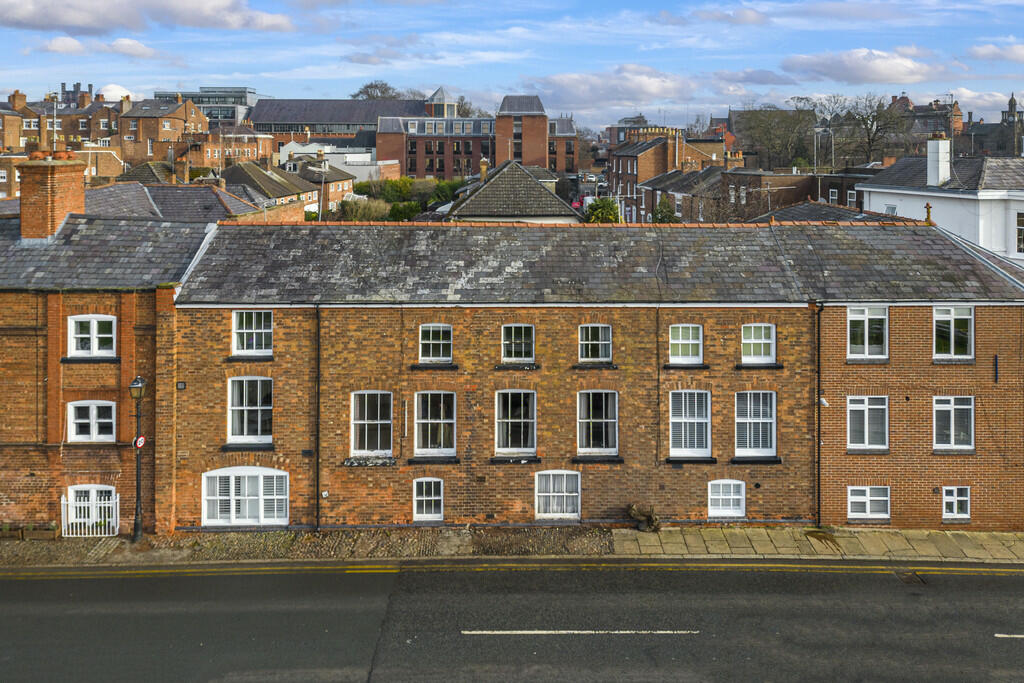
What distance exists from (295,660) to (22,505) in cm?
1129

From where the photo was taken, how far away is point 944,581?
73.0 ft

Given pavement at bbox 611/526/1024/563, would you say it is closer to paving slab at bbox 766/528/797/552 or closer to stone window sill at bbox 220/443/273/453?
paving slab at bbox 766/528/797/552

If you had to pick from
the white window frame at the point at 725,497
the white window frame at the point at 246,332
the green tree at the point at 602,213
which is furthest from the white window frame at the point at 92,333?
the green tree at the point at 602,213

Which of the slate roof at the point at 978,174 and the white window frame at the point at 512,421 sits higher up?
the slate roof at the point at 978,174

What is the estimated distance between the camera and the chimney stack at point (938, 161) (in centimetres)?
4769

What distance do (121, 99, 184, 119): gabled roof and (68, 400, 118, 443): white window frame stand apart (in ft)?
419

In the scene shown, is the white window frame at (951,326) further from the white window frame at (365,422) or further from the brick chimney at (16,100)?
the brick chimney at (16,100)

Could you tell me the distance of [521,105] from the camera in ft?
491

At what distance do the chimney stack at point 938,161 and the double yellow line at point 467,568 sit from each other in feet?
97.3

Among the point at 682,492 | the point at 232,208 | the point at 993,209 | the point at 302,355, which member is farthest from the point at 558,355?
the point at 993,209

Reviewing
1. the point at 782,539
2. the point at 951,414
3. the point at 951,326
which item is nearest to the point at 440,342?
the point at 782,539

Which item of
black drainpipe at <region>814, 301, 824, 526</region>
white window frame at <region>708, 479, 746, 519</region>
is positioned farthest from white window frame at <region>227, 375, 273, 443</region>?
black drainpipe at <region>814, 301, 824, 526</region>

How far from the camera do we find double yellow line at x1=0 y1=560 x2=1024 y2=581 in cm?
2281

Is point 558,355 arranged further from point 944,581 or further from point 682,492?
point 944,581
